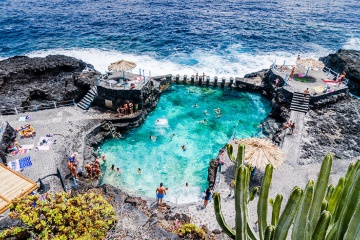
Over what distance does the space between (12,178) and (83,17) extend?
209 feet

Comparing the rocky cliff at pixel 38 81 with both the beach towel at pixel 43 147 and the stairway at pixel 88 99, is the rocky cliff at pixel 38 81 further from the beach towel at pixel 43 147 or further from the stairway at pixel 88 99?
the beach towel at pixel 43 147

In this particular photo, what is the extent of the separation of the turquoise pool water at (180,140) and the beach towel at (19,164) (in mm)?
5807

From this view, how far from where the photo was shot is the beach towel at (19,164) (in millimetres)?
19391

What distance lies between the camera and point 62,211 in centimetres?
996

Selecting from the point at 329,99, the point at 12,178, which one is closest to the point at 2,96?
the point at 12,178

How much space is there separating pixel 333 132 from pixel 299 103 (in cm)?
444

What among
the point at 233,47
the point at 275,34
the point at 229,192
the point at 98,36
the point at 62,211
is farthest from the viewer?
the point at 275,34

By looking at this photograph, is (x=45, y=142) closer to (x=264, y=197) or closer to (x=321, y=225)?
(x=264, y=197)

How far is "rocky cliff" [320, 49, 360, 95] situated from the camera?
33.8 meters

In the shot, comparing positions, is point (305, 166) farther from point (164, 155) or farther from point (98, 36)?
point (98, 36)

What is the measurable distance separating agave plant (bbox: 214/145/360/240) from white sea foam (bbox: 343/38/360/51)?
57.6 m

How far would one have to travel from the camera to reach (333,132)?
24047mm

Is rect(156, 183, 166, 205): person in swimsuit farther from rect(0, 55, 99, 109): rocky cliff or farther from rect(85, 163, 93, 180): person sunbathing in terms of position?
rect(0, 55, 99, 109): rocky cliff

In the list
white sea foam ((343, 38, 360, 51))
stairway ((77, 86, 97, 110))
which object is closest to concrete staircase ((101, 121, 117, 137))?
stairway ((77, 86, 97, 110))
